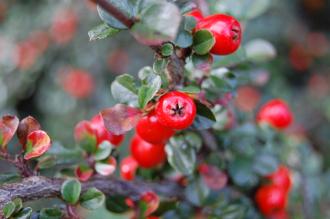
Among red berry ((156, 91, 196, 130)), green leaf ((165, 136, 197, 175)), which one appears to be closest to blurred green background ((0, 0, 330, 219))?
green leaf ((165, 136, 197, 175))

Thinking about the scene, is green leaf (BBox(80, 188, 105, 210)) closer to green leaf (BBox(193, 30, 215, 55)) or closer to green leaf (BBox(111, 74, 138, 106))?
green leaf (BBox(111, 74, 138, 106))

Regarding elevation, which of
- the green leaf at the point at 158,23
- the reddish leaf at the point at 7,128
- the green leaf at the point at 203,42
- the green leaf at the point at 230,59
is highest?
the green leaf at the point at 158,23

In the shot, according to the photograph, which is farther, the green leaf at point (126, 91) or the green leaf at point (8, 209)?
the green leaf at point (126, 91)

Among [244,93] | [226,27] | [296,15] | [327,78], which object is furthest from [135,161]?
[296,15]

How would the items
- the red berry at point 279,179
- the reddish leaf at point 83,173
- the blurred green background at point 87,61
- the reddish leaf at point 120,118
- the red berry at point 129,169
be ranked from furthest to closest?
the blurred green background at point 87,61 < the red berry at point 279,179 < the red berry at point 129,169 < the reddish leaf at point 83,173 < the reddish leaf at point 120,118

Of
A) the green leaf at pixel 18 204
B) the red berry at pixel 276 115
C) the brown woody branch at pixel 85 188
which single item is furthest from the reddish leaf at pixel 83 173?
the red berry at pixel 276 115

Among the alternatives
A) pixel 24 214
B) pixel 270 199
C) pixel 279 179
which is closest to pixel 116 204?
pixel 24 214

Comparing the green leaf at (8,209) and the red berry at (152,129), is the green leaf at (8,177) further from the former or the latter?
the red berry at (152,129)
